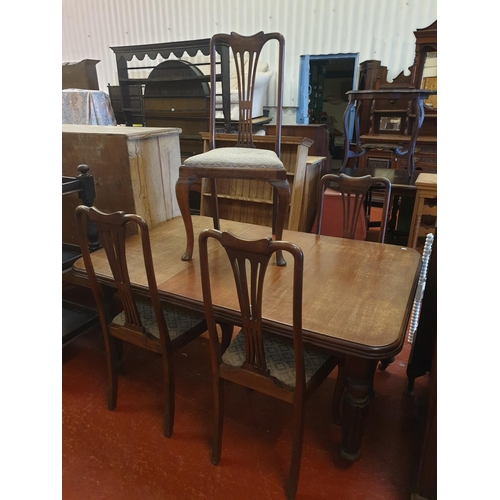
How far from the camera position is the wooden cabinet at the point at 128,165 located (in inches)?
86.4

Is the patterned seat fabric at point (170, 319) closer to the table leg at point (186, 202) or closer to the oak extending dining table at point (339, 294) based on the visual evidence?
the oak extending dining table at point (339, 294)

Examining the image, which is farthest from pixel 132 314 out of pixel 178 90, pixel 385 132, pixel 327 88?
pixel 327 88

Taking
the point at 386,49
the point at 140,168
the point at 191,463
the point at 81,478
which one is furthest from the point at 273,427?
the point at 386,49

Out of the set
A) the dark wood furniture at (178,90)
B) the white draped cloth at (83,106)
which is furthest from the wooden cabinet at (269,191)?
the white draped cloth at (83,106)

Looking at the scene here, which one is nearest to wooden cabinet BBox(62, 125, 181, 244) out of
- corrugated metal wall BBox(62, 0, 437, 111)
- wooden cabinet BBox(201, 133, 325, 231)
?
wooden cabinet BBox(201, 133, 325, 231)

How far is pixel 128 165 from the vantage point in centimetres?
219

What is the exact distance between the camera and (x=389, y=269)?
169 cm

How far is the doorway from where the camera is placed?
4.67m

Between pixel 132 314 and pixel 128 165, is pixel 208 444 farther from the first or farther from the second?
pixel 128 165

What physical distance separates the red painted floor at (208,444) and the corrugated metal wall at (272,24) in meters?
3.83

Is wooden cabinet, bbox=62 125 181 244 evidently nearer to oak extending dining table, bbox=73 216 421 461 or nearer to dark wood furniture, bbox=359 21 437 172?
oak extending dining table, bbox=73 216 421 461

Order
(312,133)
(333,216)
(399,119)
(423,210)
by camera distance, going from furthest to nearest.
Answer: (399,119)
(312,133)
(333,216)
(423,210)

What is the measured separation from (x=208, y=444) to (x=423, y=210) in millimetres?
2071

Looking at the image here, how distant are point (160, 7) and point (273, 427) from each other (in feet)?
18.6
